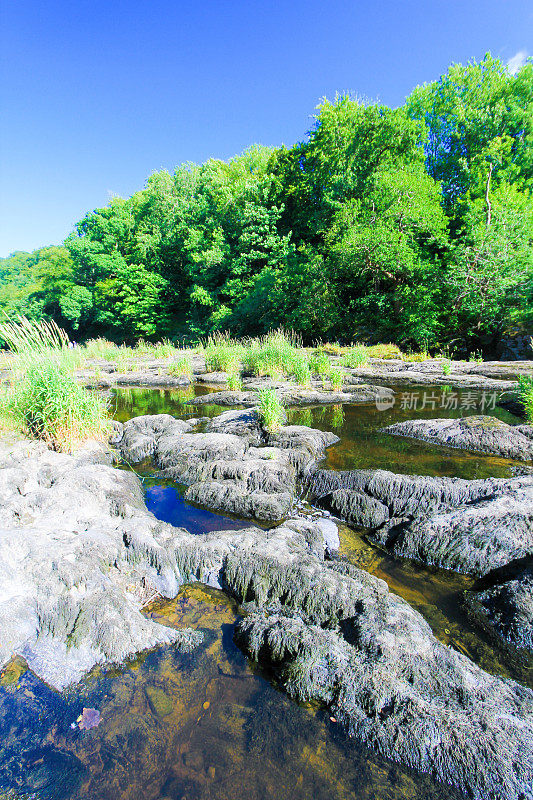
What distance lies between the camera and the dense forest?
15062 millimetres

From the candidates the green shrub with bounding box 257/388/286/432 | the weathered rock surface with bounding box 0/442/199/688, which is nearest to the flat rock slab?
the green shrub with bounding box 257/388/286/432

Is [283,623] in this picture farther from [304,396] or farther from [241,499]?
[304,396]

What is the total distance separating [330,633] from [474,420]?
16.0 feet

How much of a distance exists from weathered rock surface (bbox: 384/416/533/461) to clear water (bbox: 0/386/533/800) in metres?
3.24

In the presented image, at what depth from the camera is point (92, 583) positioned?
260 centimetres

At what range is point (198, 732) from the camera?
1.93 metres

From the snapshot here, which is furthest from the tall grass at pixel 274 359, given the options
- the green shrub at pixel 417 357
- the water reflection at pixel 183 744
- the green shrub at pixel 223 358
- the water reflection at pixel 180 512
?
the water reflection at pixel 183 744

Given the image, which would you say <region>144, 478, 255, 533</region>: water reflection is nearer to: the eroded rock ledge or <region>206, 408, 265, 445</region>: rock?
the eroded rock ledge

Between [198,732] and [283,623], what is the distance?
2.36ft

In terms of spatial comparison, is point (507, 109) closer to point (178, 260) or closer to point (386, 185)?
point (386, 185)

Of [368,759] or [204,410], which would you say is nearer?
[368,759]

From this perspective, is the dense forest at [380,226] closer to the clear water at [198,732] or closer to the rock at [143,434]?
the rock at [143,434]

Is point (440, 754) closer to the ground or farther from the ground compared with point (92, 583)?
closer to the ground

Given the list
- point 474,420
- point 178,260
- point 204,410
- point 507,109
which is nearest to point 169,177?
point 178,260
